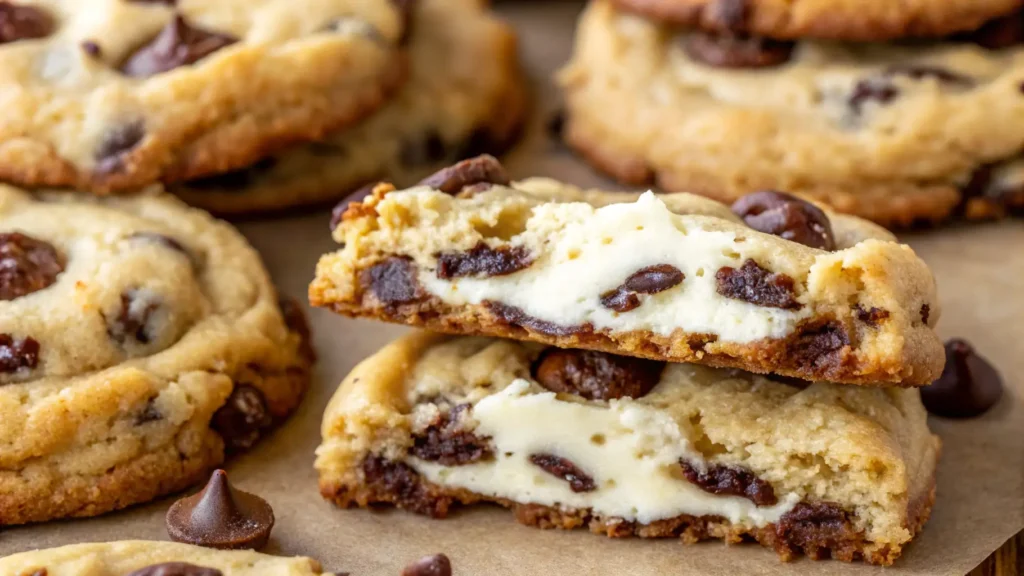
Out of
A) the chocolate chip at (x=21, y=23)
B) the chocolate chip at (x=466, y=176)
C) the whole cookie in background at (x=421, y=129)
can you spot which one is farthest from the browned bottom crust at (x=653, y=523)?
the chocolate chip at (x=21, y=23)

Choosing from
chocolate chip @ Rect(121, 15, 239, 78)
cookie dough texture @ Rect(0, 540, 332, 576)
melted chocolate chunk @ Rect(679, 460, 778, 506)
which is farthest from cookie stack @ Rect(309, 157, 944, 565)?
chocolate chip @ Rect(121, 15, 239, 78)

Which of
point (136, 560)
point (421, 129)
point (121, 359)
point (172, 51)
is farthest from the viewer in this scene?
point (421, 129)

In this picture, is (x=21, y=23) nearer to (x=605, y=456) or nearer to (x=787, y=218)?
(x=605, y=456)

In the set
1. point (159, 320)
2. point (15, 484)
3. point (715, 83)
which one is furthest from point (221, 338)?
point (715, 83)

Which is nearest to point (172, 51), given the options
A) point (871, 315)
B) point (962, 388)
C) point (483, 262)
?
point (483, 262)

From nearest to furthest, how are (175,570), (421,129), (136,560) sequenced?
(175,570)
(136,560)
(421,129)

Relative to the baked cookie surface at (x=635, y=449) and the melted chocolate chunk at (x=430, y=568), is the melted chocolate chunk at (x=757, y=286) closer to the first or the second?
the baked cookie surface at (x=635, y=449)
